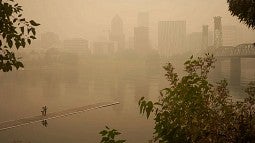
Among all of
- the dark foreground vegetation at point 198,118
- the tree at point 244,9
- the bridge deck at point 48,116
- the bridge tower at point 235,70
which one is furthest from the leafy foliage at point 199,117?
the bridge tower at point 235,70

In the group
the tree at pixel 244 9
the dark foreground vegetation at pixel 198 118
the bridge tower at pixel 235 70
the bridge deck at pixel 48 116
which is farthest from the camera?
the bridge tower at pixel 235 70

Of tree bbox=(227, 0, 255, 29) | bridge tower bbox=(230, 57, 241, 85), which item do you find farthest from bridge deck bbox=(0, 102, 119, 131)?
bridge tower bbox=(230, 57, 241, 85)

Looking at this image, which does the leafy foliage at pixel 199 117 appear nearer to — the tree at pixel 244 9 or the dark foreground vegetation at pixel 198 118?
the dark foreground vegetation at pixel 198 118

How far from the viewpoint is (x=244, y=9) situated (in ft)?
24.7

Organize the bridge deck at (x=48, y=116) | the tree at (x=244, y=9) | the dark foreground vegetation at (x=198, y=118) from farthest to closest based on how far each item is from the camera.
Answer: the bridge deck at (x=48, y=116), the tree at (x=244, y=9), the dark foreground vegetation at (x=198, y=118)

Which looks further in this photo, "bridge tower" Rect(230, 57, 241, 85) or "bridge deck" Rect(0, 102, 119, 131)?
"bridge tower" Rect(230, 57, 241, 85)

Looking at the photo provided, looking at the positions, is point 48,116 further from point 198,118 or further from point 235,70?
point 235,70

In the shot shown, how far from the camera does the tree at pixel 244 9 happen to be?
7.16m

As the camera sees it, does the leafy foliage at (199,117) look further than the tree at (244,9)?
No

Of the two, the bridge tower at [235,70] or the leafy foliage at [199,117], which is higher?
the leafy foliage at [199,117]

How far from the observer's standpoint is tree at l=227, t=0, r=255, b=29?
7160 mm

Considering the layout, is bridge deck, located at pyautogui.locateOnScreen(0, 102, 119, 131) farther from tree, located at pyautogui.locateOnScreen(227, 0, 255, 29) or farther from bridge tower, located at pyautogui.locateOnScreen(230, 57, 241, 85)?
bridge tower, located at pyautogui.locateOnScreen(230, 57, 241, 85)

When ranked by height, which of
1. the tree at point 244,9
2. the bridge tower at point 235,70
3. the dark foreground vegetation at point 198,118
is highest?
the tree at point 244,9

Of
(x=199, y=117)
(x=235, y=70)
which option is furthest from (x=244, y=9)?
(x=235, y=70)
